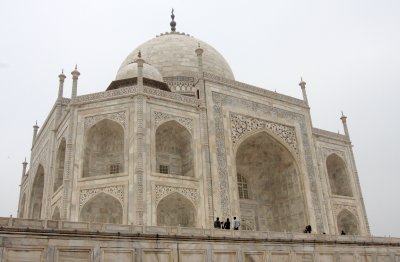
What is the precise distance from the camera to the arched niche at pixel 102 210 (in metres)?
13.6

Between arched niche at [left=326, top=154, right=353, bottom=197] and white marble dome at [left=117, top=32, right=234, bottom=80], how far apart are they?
7.67 metres

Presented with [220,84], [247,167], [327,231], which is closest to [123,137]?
[220,84]

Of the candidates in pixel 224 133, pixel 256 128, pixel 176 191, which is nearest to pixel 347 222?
pixel 256 128

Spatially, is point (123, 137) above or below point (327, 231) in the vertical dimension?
above

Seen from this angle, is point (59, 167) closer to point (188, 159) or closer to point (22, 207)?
point (188, 159)

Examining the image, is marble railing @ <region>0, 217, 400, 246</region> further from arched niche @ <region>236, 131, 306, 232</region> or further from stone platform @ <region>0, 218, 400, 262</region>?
arched niche @ <region>236, 131, 306, 232</region>

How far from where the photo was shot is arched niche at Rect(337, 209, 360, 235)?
1955 centimetres

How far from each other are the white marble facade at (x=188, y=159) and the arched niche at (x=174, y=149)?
0.04m

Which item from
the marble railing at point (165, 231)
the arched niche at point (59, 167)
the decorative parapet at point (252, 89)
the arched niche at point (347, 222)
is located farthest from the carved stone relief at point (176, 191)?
the arched niche at point (347, 222)

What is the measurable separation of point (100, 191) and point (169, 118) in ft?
12.3

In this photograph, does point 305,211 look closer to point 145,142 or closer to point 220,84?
point 220,84

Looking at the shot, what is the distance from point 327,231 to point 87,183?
34.7 feet

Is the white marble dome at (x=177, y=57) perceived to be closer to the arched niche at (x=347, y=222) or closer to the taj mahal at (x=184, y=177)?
the taj mahal at (x=184, y=177)

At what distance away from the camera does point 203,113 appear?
1595 cm
